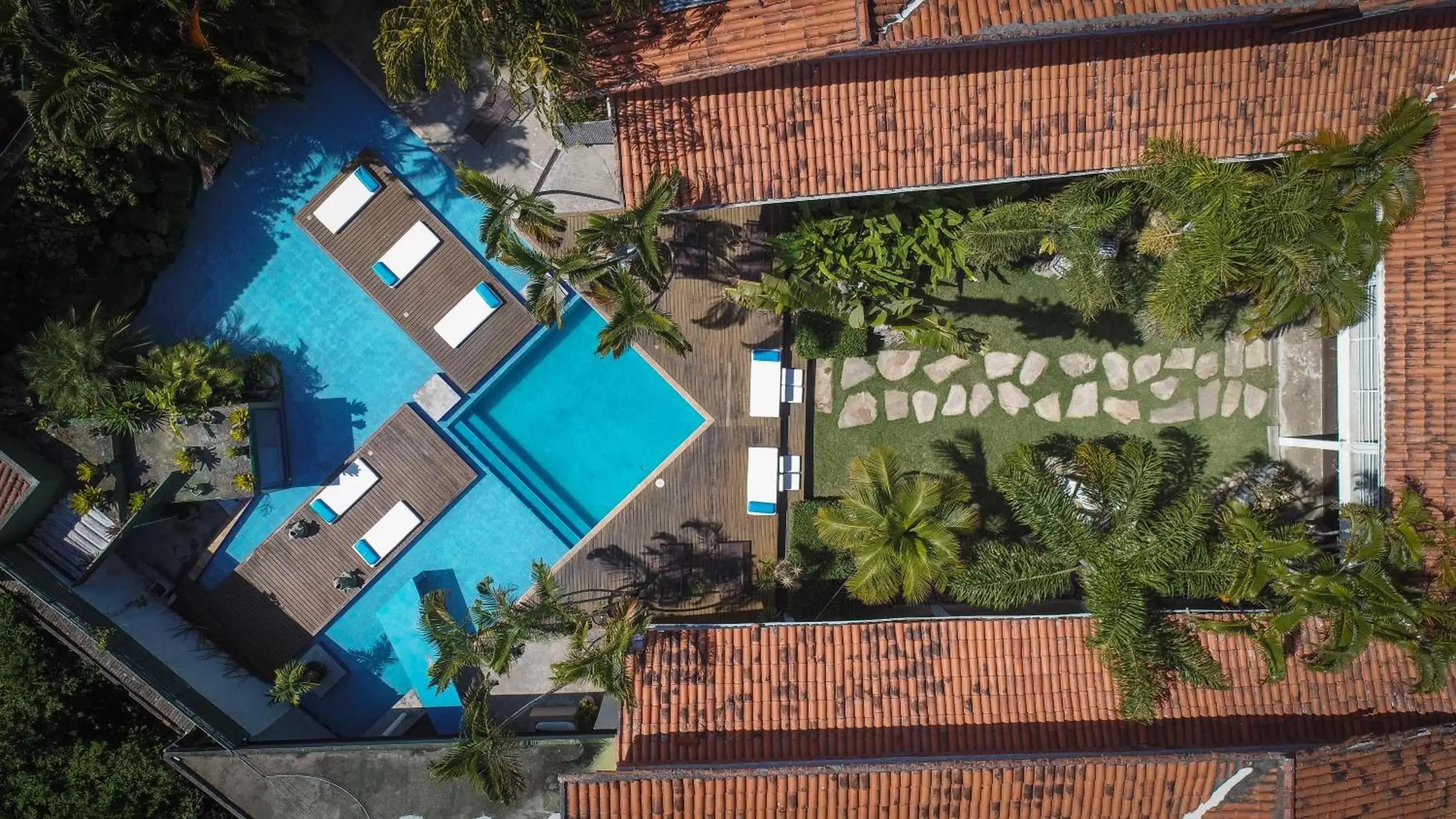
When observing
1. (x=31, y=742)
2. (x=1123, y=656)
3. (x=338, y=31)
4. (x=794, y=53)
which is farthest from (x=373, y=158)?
(x=1123, y=656)

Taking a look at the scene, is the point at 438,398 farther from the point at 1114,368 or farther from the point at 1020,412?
the point at 1114,368

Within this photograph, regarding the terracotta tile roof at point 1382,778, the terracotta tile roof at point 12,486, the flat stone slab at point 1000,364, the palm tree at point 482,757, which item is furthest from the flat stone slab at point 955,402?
the terracotta tile roof at point 12,486

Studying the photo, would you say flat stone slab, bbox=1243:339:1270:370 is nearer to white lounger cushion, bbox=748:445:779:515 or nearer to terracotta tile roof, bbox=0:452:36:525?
white lounger cushion, bbox=748:445:779:515

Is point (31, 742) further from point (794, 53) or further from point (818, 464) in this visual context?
point (794, 53)

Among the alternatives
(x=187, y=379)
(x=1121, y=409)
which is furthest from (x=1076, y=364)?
(x=187, y=379)

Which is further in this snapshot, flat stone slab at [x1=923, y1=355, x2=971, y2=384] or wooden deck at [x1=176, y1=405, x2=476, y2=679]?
flat stone slab at [x1=923, y1=355, x2=971, y2=384]

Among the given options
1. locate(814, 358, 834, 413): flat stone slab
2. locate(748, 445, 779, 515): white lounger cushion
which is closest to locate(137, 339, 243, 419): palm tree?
locate(748, 445, 779, 515): white lounger cushion

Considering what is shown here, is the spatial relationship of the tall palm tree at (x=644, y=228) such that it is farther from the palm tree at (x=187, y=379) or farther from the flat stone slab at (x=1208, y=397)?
the flat stone slab at (x=1208, y=397)
